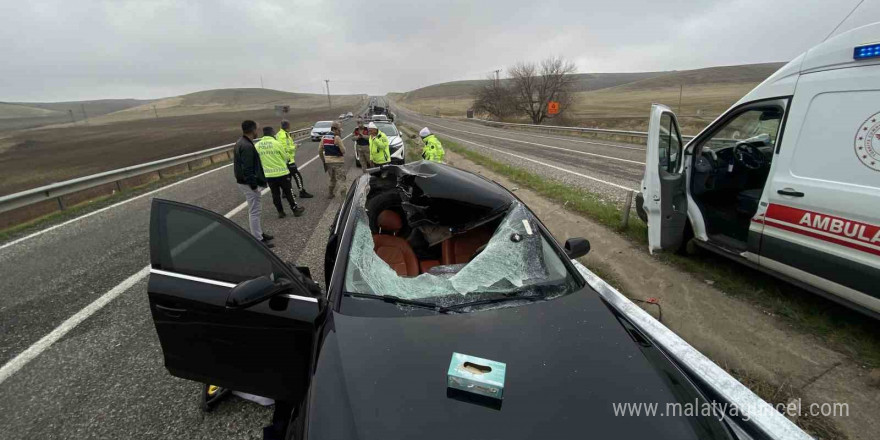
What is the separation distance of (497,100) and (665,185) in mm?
41159

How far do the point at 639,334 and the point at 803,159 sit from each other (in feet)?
8.11

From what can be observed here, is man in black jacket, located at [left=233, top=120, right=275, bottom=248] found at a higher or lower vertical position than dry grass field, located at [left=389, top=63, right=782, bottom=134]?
lower

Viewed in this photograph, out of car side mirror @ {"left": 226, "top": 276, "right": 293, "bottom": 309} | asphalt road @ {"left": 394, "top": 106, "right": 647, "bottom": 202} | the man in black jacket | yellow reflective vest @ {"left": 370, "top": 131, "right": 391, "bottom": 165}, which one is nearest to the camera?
car side mirror @ {"left": 226, "top": 276, "right": 293, "bottom": 309}

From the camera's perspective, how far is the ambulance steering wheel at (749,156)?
172 inches

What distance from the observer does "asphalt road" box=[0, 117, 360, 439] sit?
7.81 feet

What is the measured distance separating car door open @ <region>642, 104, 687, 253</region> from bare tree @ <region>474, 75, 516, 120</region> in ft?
127

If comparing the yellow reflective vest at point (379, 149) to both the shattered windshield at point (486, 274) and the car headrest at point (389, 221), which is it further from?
the shattered windshield at point (486, 274)

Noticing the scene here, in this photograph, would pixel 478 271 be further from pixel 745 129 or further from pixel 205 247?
pixel 745 129

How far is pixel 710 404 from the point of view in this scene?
1588 millimetres

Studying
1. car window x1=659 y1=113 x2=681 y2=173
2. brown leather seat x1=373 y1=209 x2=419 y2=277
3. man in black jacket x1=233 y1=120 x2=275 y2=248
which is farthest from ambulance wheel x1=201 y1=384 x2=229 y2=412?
car window x1=659 y1=113 x2=681 y2=173

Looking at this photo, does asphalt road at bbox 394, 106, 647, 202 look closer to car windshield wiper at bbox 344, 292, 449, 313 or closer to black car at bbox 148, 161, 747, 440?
black car at bbox 148, 161, 747, 440

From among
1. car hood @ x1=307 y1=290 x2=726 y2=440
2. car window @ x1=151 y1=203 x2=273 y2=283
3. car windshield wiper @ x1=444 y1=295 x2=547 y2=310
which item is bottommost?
car hood @ x1=307 y1=290 x2=726 y2=440

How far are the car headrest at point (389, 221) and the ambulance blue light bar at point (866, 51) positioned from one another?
3777 millimetres

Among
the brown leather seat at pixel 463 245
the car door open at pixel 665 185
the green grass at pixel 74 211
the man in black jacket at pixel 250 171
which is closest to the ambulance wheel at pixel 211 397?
the brown leather seat at pixel 463 245
